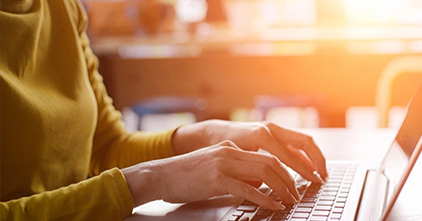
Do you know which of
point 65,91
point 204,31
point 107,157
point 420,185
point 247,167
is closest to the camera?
point 247,167

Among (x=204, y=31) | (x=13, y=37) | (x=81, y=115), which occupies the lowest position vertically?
(x=204, y=31)

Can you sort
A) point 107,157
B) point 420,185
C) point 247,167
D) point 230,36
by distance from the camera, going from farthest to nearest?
point 230,36 < point 107,157 < point 420,185 < point 247,167

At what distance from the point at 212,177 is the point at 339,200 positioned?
16cm

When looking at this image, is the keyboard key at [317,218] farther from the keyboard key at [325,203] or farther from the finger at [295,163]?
the finger at [295,163]

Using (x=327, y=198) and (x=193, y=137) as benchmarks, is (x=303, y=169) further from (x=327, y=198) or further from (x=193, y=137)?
(x=193, y=137)

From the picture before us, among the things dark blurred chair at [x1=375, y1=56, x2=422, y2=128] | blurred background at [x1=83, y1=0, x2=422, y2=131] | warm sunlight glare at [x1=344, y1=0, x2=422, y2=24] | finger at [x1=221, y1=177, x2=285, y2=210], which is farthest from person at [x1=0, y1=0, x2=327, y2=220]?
warm sunlight glare at [x1=344, y1=0, x2=422, y2=24]

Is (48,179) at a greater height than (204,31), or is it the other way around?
(48,179)

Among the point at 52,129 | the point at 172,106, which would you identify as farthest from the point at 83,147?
the point at 172,106

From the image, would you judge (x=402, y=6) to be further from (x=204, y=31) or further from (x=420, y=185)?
(x=420, y=185)

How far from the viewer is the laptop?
633 mm

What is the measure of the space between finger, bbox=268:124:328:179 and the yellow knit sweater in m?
0.22

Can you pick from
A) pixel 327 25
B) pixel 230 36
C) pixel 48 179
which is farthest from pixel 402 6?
pixel 48 179

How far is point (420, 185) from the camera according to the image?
78cm

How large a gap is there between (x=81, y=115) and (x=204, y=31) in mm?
2549
